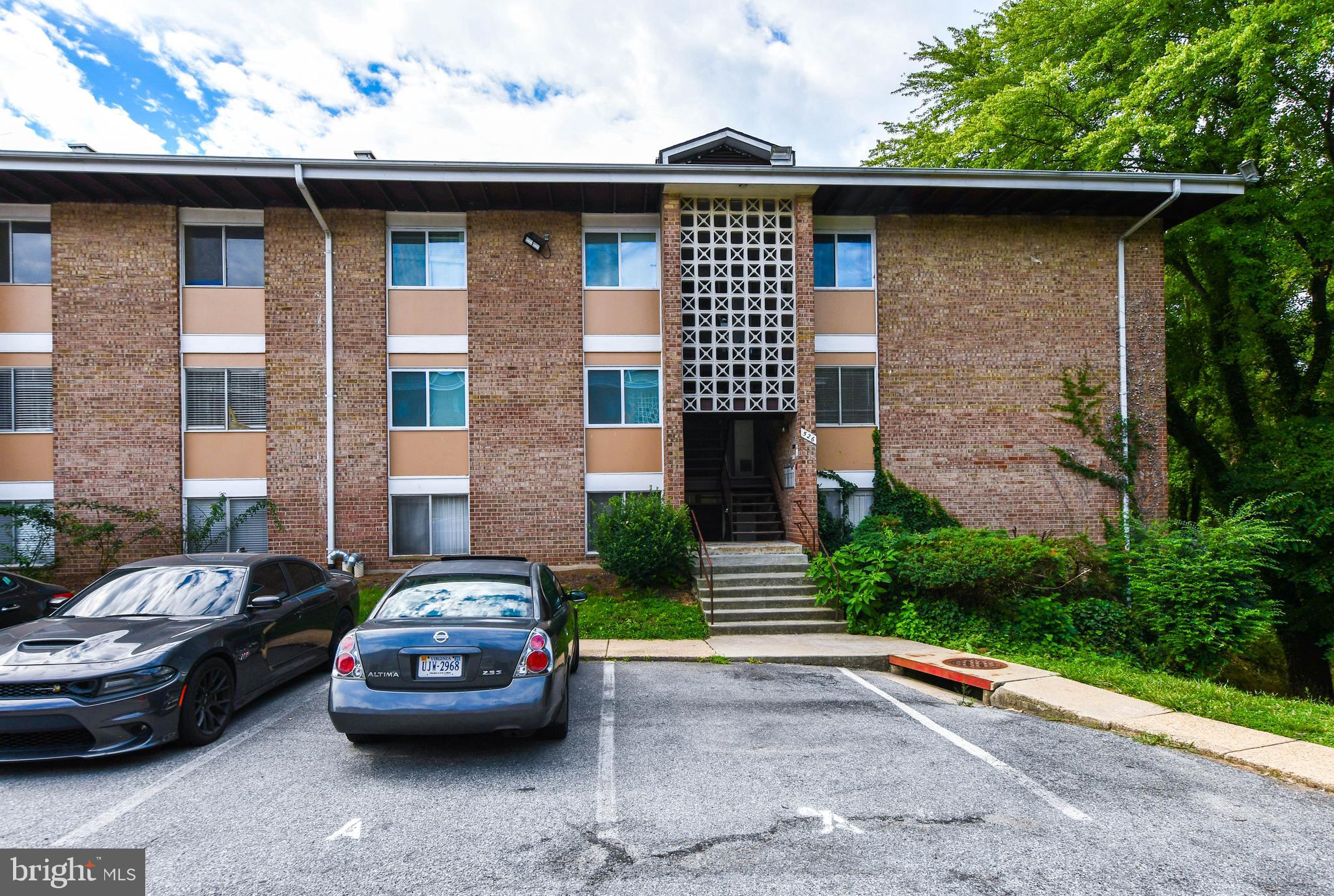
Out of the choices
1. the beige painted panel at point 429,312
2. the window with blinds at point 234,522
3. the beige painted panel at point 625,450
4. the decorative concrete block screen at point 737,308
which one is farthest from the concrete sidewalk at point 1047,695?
the window with blinds at point 234,522

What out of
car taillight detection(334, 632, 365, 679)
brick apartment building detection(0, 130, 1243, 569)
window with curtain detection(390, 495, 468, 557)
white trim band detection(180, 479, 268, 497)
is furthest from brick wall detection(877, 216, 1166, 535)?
white trim band detection(180, 479, 268, 497)

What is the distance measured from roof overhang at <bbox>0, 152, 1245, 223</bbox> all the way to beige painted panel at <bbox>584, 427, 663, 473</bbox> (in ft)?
14.4

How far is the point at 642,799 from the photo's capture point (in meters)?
4.62

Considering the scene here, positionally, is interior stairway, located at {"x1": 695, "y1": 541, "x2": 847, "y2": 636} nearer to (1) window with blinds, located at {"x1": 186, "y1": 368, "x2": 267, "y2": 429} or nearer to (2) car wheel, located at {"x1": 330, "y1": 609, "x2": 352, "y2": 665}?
(2) car wheel, located at {"x1": 330, "y1": 609, "x2": 352, "y2": 665}

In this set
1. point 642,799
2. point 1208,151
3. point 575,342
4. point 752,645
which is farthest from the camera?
point 1208,151

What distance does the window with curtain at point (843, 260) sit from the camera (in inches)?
570

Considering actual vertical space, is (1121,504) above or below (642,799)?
above

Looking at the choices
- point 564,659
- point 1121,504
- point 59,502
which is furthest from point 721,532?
point 59,502

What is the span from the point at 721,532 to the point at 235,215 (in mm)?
11633

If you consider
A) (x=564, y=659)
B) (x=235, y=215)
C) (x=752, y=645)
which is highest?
(x=235, y=215)

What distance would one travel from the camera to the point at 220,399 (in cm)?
1335

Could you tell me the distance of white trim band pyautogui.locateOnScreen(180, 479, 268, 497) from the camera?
1323 centimetres

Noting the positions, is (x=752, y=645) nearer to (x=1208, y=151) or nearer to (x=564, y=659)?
(x=564, y=659)

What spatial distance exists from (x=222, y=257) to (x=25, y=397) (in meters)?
4.35
